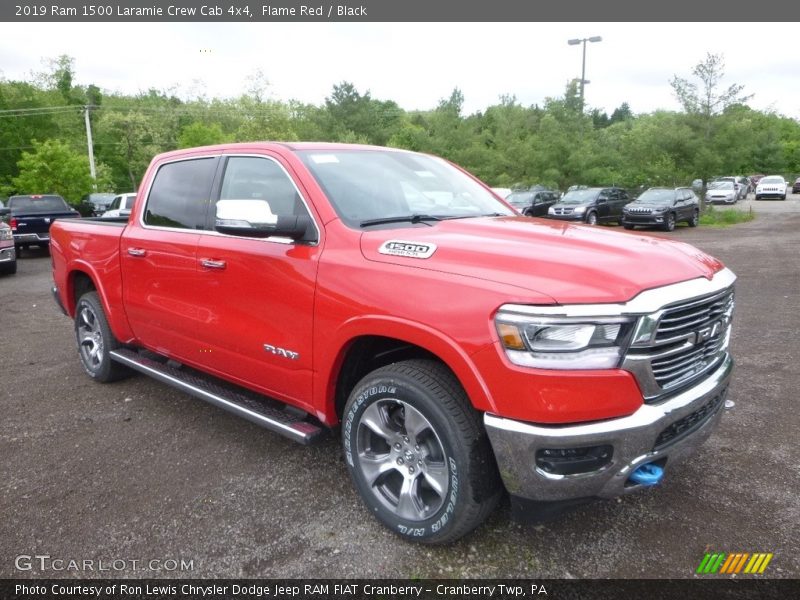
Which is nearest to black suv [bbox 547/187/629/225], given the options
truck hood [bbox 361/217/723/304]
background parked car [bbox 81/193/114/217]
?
background parked car [bbox 81/193/114/217]

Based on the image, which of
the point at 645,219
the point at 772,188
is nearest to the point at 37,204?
the point at 645,219

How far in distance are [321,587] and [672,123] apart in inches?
1003

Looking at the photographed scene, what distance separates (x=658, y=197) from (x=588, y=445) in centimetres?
2180

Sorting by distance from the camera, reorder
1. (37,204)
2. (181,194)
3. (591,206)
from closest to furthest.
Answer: (181,194) < (37,204) < (591,206)

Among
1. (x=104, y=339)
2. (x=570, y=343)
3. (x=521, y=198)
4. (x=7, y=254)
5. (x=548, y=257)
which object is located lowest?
(x=7, y=254)

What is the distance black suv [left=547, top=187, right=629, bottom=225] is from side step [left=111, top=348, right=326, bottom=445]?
18927 mm

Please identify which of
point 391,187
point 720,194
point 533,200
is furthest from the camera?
point 720,194

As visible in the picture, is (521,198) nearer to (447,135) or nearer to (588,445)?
(447,135)

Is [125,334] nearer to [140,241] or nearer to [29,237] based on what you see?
[140,241]

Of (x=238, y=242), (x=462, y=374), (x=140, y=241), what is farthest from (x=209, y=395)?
(x=462, y=374)

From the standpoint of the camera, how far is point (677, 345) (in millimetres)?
2500

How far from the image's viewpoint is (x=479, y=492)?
252 cm

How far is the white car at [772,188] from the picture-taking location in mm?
42125

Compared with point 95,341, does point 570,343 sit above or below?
above
